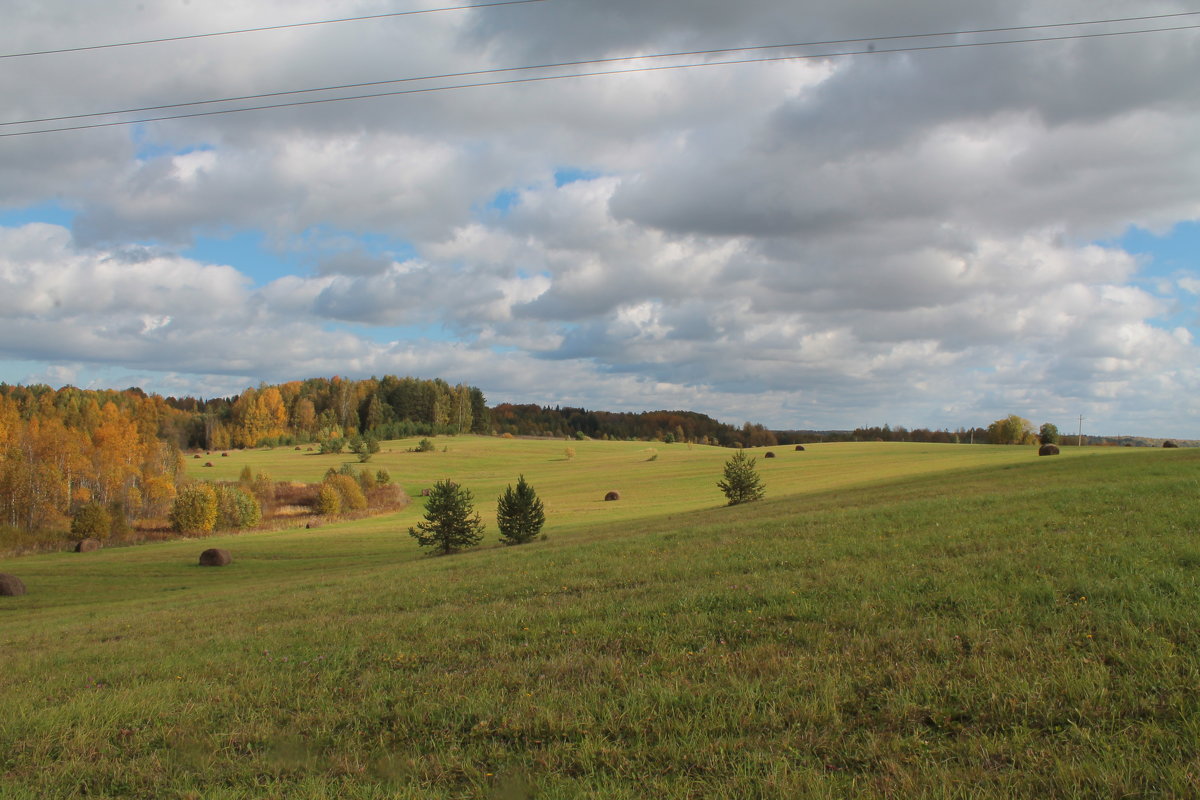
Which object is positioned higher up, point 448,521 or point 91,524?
point 448,521

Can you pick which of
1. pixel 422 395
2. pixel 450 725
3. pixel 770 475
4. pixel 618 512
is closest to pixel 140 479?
pixel 618 512

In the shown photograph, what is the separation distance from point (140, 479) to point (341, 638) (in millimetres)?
80493

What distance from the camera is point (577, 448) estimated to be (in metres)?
132

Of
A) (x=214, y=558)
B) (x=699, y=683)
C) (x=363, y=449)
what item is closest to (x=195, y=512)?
(x=214, y=558)

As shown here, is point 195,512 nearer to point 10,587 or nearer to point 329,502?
point 329,502

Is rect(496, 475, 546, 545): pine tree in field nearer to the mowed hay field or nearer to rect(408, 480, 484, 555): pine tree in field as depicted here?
rect(408, 480, 484, 555): pine tree in field

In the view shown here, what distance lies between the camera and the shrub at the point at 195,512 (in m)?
61.4

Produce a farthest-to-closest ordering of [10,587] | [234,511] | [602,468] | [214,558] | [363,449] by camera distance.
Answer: [363,449] < [602,468] < [234,511] < [214,558] < [10,587]

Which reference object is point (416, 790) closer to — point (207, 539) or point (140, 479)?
point (207, 539)

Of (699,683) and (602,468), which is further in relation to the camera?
(602,468)

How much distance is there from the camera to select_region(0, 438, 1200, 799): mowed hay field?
486 cm

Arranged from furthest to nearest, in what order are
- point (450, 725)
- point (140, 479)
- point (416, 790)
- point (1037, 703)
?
1. point (140, 479)
2. point (450, 725)
3. point (1037, 703)
4. point (416, 790)

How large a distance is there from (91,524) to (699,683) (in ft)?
223

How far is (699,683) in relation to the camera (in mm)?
6348
